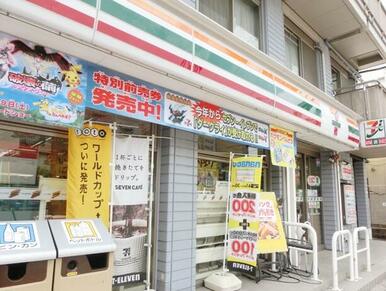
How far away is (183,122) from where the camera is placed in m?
4.09

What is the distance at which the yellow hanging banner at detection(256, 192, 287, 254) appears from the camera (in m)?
4.99

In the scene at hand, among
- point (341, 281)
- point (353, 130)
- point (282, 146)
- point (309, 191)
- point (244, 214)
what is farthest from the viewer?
point (309, 191)

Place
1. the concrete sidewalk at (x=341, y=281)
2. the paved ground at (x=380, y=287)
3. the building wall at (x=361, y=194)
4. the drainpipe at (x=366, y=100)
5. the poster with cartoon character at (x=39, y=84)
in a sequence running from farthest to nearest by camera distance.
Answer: the building wall at (x=361, y=194), the drainpipe at (x=366, y=100), the paved ground at (x=380, y=287), the concrete sidewalk at (x=341, y=281), the poster with cartoon character at (x=39, y=84)

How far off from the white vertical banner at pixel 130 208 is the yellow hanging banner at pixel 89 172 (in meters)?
0.16

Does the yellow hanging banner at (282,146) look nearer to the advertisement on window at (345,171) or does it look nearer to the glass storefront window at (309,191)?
the glass storefront window at (309,191)

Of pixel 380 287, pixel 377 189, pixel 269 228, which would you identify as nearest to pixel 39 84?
pixel 269 228

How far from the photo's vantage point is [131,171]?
3840 mm

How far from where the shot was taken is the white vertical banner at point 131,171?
3.72m

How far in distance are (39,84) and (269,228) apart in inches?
154

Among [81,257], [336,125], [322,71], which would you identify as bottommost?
[81,257]

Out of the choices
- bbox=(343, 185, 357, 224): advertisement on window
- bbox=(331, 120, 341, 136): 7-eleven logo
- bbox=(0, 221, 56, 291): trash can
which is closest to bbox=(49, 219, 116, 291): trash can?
bbox=(0, 221, 56, 291): trash can

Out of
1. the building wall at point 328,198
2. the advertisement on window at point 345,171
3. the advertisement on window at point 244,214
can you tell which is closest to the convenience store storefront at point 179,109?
the advertisement on window at point 244,214

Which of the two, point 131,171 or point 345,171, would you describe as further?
point 345,171

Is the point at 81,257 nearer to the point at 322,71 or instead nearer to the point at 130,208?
the point at 130,208
